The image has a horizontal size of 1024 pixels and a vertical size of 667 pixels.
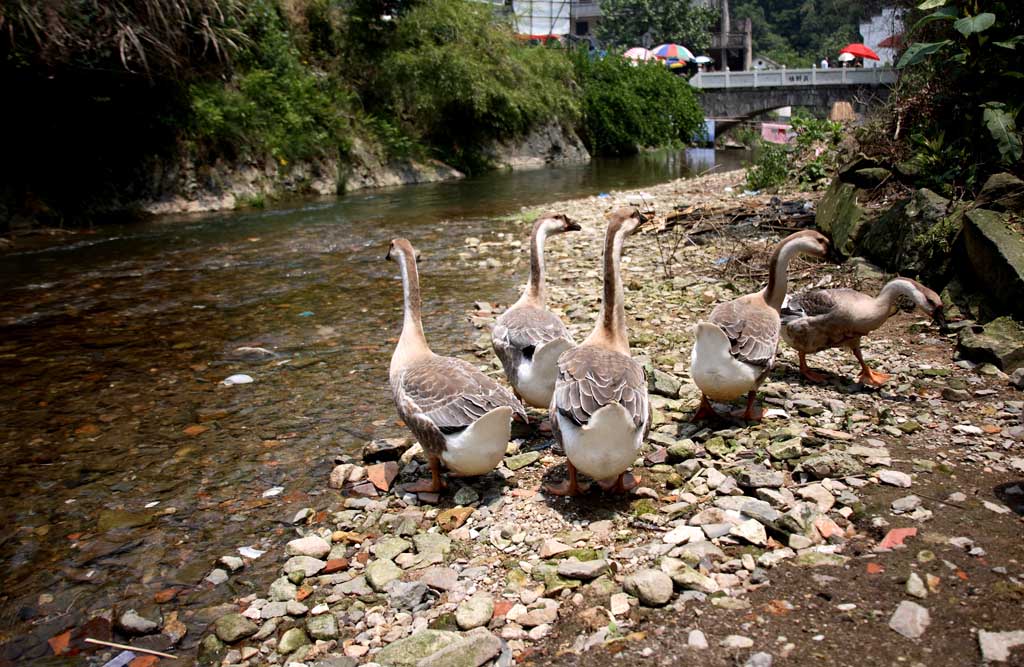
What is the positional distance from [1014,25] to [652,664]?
855 centimetres

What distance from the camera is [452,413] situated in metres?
4.69

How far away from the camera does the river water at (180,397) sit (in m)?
4.29

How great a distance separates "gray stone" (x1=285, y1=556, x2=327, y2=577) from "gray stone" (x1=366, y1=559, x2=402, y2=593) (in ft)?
1.06

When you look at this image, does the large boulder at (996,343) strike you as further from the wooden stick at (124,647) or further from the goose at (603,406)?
the wooden stick at (124,647)

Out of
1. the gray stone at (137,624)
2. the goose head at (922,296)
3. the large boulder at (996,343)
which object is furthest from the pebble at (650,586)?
the large boulder at (996,343)

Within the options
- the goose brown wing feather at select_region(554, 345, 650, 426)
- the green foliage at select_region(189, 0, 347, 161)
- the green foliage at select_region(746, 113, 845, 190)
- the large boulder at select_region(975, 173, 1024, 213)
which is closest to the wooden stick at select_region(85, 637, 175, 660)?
the goose brown wing feather at select_region(554, 345, 650, 426)

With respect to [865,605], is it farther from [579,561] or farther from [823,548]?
[579,561]

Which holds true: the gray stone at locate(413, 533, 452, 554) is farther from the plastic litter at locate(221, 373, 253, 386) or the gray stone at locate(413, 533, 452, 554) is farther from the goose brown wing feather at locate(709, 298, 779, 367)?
the plastic litter at locate(221, 373, 253, 386)

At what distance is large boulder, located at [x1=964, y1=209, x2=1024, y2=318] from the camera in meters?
6.21

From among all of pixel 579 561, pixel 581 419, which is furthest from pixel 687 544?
pixel 581 419

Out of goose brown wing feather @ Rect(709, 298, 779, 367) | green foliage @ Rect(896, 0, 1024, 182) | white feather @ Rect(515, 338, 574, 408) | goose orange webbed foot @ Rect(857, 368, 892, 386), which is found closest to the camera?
goose brown wing feather @ Rect(709, 298, 779, 367)

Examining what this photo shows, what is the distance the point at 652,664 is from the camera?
3.04 m

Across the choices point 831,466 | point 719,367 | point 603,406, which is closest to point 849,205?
point 719,367

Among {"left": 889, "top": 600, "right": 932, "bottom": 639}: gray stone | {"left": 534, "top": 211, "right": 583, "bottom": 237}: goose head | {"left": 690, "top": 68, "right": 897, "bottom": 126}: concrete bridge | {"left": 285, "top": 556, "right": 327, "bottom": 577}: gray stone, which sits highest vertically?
{"left": 690, "top": 68, "right": 897, "bottom": 126}: concrete bridge
